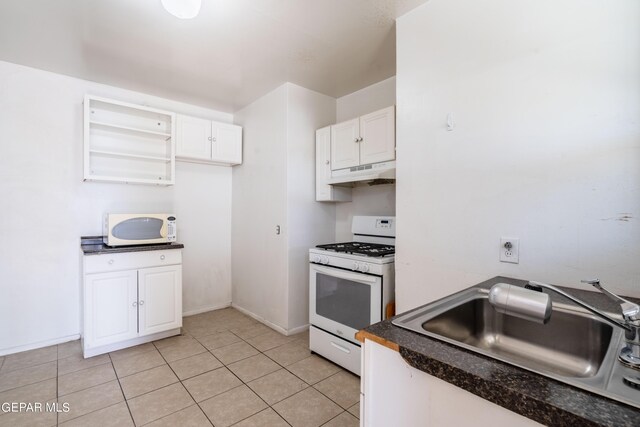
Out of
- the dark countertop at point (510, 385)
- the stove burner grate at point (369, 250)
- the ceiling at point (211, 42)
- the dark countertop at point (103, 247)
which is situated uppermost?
the ceiling at point (211, 42)

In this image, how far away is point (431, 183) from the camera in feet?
5.85

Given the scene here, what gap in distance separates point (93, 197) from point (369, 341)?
3208 mm

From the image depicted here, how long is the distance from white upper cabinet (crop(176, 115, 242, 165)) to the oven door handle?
1.79 meters

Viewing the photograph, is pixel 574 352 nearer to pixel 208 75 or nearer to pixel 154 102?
pixel 208 75

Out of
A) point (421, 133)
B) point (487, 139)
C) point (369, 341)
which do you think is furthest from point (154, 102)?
point (369, 341)

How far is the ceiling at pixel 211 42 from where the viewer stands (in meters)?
1.88

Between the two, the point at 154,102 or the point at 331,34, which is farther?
the point at 154,102

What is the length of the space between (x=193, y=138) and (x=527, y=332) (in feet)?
10.9

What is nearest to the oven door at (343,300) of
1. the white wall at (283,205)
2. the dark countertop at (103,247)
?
the white wall at (283,205)

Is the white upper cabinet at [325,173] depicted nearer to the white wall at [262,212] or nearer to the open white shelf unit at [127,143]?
the white wall at [262,212]

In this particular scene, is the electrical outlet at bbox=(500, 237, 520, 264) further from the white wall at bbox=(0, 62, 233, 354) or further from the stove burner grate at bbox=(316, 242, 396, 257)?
the white wall at bbox=(0, 62, 233, 354)

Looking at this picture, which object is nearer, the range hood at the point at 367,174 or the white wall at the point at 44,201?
the range hood at the point at 367,174

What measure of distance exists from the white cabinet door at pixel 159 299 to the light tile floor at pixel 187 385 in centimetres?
18

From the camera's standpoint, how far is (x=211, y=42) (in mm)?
2250
